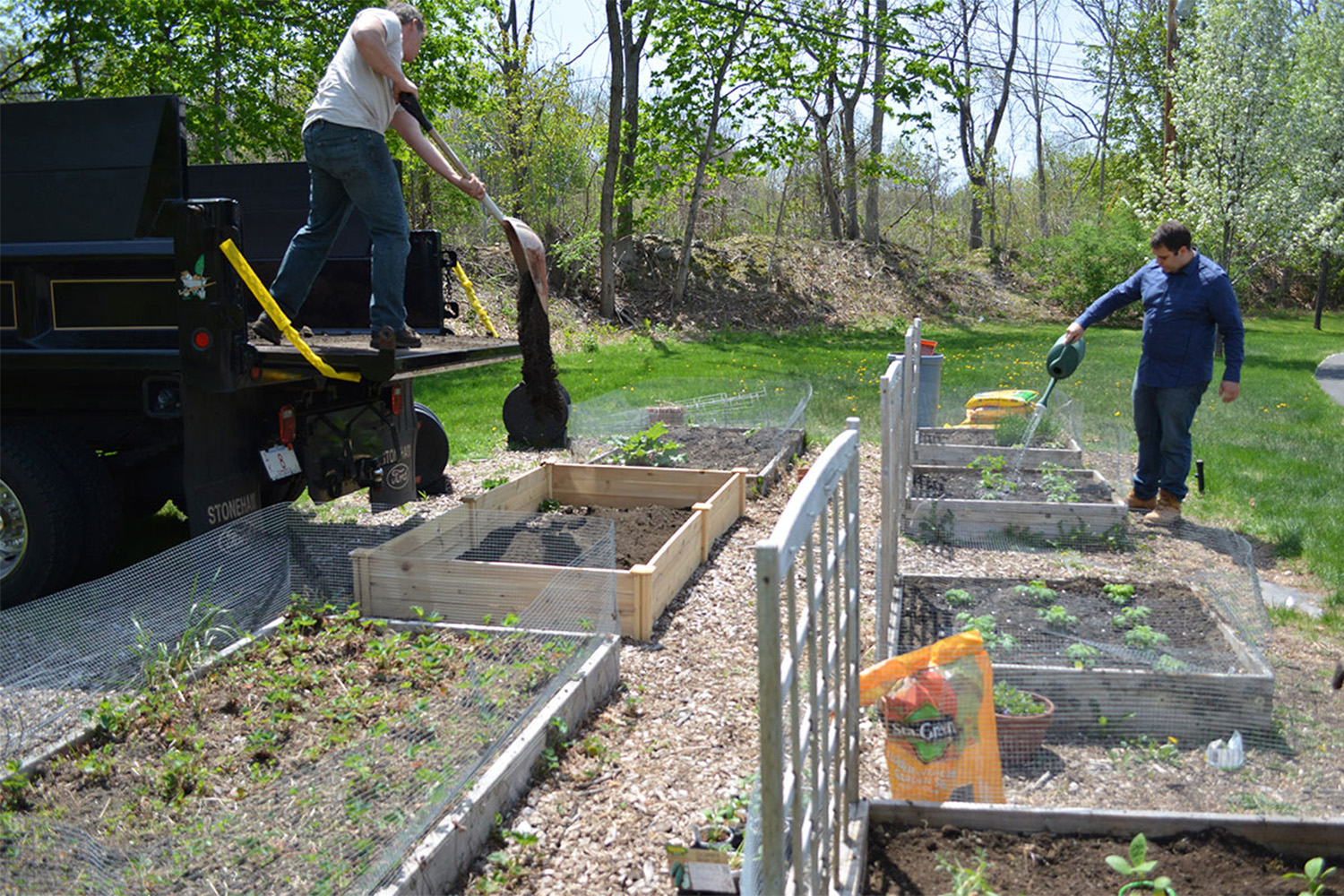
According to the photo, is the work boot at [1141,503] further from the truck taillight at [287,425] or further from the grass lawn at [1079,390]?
the truck taillight at [287,425]

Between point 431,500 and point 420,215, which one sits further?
point 420,215

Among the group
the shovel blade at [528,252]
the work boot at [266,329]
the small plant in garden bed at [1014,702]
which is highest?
the shovel blade at [528,252]

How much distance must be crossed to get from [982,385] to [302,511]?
940 cm

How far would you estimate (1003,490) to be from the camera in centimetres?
715

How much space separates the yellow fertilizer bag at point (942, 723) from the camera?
2.82 m

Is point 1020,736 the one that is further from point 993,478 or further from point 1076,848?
point 993,478

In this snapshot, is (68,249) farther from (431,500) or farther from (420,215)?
(420,215)

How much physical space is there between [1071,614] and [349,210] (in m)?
4.09

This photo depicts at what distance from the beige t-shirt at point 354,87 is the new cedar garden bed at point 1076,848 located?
386 cm

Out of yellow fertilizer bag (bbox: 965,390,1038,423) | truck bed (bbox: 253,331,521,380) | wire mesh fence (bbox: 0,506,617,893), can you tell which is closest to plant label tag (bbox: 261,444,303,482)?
wire mesh fence (bbox: 0,506,617,893)

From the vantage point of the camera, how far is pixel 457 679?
3.97 metres

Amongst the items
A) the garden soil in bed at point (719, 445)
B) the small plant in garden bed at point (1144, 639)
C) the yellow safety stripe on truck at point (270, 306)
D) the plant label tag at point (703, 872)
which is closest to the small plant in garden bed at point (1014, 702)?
the small plant in garden bed at point (1144, 639)

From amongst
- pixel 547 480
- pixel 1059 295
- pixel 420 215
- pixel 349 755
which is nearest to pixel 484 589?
pixel 349 755

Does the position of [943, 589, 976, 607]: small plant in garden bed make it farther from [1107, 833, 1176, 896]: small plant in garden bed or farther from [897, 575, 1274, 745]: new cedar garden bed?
[1107, 833, 1176, 896]: small plant in garden bed
